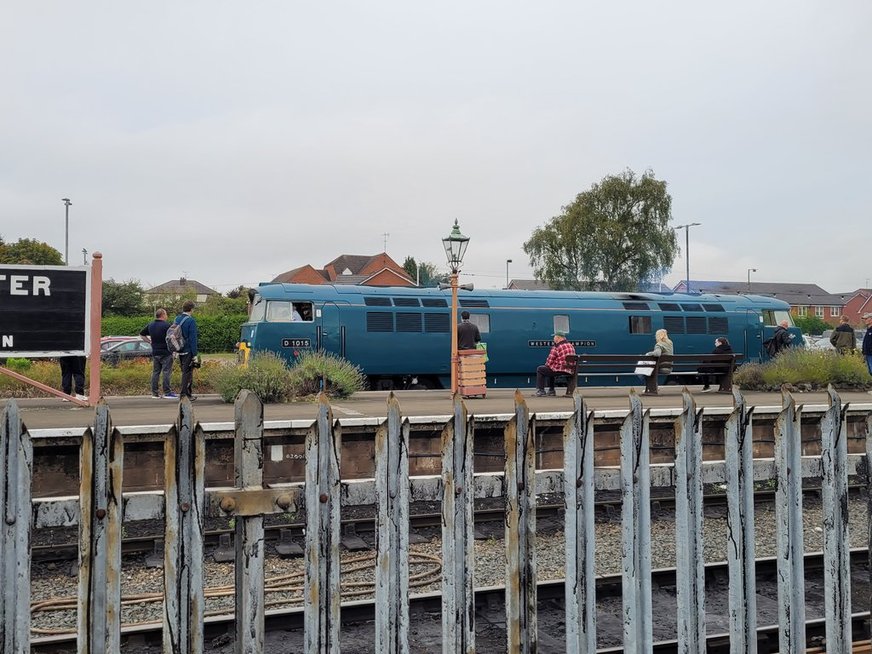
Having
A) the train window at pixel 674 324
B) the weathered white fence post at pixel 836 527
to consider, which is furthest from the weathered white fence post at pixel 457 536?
the train window at pixel 674 324

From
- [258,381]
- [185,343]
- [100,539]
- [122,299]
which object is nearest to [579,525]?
[100,539]

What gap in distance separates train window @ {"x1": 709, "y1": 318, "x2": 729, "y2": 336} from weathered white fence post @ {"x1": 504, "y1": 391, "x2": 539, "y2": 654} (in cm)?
2364

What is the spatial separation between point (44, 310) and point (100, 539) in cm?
1072

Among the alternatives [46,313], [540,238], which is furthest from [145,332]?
[540,238]

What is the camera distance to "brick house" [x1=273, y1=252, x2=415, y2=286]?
86.4 m

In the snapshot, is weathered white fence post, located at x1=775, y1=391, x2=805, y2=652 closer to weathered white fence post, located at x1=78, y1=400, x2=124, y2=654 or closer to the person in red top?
weathered white fence post, located at x1=78, y1=400, x2=124, y2=654

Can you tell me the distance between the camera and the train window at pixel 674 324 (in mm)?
24766

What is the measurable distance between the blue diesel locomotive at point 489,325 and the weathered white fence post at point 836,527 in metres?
16.7

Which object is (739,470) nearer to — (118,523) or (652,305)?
(118,523)

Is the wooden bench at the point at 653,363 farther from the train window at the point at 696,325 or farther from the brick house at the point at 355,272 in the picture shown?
the brick house at the point at 355,272

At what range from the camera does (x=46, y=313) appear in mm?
12211

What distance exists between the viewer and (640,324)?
24.4 m

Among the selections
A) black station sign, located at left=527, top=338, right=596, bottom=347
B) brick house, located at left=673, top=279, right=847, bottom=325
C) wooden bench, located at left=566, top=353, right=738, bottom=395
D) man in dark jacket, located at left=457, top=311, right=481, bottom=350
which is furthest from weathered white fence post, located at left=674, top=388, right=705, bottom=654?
brick house, located at left=673, top=279, right=847, bottom=325

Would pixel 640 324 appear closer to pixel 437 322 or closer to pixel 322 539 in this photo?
pixel 437 322
